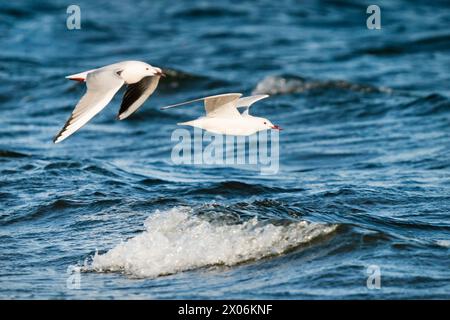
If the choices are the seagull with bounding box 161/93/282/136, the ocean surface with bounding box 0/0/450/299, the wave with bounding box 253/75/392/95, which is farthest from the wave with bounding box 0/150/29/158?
the wave with bounding box 253/75/392/95

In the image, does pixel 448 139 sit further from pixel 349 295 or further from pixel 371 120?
pixel 349 295

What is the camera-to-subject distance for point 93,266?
7.60m

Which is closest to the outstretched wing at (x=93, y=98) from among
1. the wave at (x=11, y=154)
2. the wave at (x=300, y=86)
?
the wave at (x=11, y=154)

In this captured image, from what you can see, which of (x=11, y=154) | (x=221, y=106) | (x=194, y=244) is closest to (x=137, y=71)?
(x=221, y=106)

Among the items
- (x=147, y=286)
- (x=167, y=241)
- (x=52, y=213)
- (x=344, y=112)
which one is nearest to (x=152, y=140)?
(x=344, y=112)

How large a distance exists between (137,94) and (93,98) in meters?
1.04

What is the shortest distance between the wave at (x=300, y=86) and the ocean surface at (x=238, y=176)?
0.12 ft

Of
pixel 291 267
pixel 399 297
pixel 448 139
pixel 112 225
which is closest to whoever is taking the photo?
pixel 399 297

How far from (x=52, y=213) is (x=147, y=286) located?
2409 millimetres

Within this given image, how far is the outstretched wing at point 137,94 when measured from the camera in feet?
27.9

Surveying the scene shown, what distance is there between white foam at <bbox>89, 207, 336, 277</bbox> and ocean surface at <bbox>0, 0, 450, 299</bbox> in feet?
0.06

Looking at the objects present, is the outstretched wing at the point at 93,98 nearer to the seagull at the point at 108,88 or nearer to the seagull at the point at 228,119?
the seagull at the point at 108,88

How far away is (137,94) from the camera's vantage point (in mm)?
8570

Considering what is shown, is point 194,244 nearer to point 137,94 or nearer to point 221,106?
point 221,106
